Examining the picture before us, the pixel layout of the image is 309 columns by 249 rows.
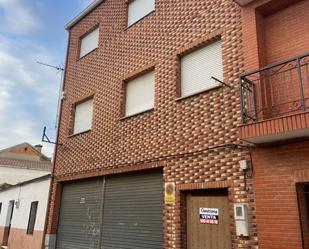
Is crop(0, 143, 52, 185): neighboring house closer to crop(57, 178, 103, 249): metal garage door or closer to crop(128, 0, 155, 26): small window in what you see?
crop(57, 178, 103, 249): metal garage door

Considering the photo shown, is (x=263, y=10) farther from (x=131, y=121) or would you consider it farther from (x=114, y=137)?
(x=114, y=137)

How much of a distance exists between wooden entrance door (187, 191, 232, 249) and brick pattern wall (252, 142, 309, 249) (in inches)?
41.1

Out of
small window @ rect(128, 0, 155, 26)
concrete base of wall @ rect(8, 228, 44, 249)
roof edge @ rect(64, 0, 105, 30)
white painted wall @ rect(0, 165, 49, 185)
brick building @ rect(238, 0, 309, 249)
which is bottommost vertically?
concrete base of wall @ rect(8, 228, 44, 249)

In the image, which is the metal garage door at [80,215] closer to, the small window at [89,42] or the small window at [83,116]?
the small window at [83,116]

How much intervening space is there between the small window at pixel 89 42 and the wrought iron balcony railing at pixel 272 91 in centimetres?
811

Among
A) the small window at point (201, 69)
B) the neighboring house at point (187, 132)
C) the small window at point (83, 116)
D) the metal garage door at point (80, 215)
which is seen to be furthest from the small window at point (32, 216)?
the small window at point (201, 69)

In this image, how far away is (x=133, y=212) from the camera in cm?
970

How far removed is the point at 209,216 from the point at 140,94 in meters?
4.55

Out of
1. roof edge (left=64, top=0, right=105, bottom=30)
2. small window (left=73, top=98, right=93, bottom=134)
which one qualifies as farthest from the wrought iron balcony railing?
roof edge (left=64, top=0, right=105, bottom=30)

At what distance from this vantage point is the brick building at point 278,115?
5.89m

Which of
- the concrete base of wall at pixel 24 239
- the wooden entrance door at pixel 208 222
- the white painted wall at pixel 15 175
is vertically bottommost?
the concrete base of wall at pixel 24 239

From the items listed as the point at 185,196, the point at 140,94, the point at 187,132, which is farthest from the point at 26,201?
the point at 187,132

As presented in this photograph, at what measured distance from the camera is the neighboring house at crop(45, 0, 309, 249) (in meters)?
6.32

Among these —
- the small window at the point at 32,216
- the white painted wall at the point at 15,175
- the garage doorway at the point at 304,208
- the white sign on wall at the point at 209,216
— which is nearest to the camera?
the garage doorway at the point at 304,208
